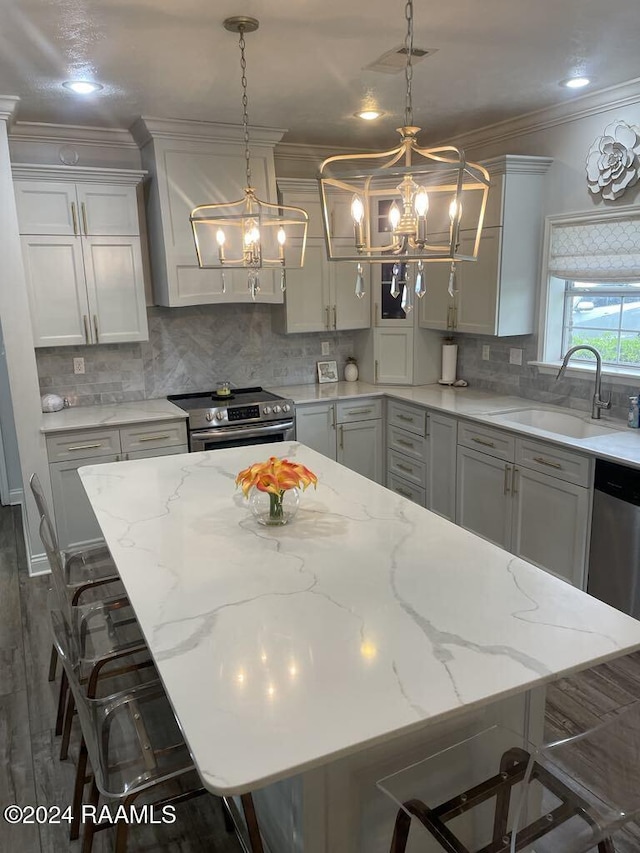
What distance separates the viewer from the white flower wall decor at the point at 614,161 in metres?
3.32

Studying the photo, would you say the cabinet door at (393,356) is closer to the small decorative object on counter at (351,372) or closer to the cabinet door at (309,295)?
the small decorative object on counter at (351,372)

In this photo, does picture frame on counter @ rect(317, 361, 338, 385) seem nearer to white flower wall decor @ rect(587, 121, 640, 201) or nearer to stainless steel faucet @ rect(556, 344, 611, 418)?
stainless steel faucet @ rect(556, 344, 611, 418)

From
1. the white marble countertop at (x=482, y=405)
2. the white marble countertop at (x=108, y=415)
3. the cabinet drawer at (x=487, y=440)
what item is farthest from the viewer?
the white marble countertop at (x=108, y=415)

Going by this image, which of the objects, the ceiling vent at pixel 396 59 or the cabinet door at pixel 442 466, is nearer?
the ceiling vent at pixel 396 59

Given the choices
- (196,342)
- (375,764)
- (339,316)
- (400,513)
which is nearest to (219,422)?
(196,342)

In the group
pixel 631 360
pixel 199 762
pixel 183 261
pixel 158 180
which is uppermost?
pixel 158 180

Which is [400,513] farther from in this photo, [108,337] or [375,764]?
[108,337]

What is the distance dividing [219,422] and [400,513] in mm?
2057

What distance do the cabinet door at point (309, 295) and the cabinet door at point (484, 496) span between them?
1.49 m


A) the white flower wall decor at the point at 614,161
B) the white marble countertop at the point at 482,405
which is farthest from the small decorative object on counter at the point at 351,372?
the white flower wall decor at the point at 614,161

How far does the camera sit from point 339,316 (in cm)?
479

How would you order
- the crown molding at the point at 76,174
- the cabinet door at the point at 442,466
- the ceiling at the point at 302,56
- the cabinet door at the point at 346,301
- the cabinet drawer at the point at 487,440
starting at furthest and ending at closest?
the cabinet door at the point at 346,301, the cabinet door at the point at 442,466, the crown molding at the point at 76,174, the cabinet drawer at the point at 487,440, the ceiling at the point at 302,56

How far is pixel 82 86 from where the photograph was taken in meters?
3.16

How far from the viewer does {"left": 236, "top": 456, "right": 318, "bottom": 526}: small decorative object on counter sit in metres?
2.12
